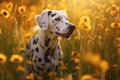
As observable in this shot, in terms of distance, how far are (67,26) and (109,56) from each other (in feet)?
2.29

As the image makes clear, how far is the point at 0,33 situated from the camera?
293 inches

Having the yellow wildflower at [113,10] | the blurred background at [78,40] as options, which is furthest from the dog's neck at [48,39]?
the yellow wildflower at [113,10]

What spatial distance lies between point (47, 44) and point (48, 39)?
0.24 ft

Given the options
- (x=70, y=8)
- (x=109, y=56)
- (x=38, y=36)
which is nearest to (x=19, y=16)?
(x=70, y=8)

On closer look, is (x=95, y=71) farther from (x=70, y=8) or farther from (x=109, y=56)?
Answer: (x=70, y=8)

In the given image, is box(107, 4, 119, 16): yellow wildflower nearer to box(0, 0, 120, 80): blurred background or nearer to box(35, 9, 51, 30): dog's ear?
box(0, 0, 120, 80): blurred background

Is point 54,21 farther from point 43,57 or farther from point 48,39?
point 43,57

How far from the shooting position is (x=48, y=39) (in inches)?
264

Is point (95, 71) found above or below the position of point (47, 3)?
below

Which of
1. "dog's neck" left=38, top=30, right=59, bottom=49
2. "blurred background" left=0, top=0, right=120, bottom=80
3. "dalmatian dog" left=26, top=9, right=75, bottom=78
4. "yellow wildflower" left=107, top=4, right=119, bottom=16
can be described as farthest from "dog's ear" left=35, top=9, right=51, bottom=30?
"yellow wildflower" left=107, top=4, right=119, bottom=16

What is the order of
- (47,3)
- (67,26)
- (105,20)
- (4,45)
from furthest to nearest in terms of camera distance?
(47,3)
(105,20)
(4,45)
(67,26)

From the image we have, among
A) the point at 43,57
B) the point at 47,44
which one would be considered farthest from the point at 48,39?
the point at 43,57

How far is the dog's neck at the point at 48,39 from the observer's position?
263 inches

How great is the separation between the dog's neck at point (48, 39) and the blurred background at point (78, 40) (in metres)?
0.23
